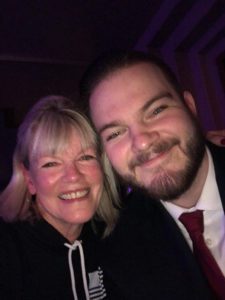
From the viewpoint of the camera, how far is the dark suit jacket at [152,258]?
1.21m

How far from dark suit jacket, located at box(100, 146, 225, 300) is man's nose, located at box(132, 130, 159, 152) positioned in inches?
12.9

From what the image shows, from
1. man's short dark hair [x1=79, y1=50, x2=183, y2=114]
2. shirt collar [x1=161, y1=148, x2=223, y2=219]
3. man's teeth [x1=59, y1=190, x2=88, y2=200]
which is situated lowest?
shirt collar [x1=161, y1=148, x2=223, y2=219]

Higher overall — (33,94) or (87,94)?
(33,94)

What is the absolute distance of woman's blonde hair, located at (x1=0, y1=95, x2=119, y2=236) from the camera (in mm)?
1476

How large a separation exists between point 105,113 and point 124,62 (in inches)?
12.0

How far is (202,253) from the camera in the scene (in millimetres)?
1188

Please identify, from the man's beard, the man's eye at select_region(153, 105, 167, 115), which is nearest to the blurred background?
the man's eye at select_region(153, 105, 167, 115)

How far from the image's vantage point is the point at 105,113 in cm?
140

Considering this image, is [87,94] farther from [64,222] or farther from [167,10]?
[167,10]

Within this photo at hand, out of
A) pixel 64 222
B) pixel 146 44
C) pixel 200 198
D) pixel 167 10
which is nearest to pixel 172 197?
pixel 200 198

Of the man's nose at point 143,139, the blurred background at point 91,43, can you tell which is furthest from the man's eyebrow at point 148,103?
the blurred background at point 91,43

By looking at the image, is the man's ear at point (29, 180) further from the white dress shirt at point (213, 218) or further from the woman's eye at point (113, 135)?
the white dress shirt at point (213, 218)

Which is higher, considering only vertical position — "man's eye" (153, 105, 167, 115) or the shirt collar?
"man's eye" (153, 105, 167, 115)

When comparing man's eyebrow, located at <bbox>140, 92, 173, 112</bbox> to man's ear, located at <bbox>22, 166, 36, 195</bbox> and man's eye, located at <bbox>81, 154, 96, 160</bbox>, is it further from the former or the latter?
man's ear, located at <bbox>22, 166, 36, 195</bbox>
